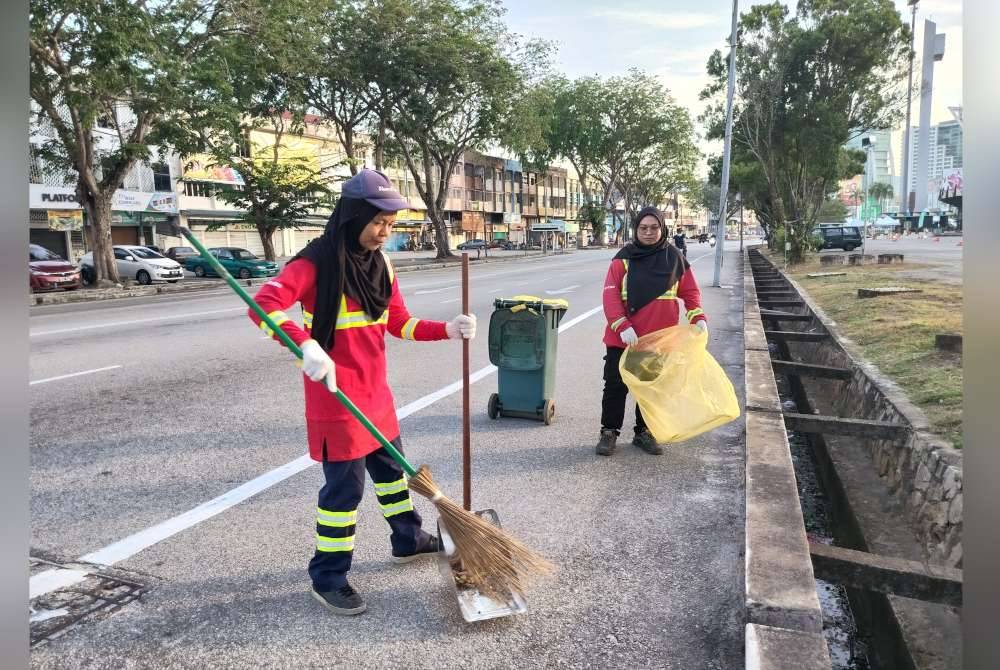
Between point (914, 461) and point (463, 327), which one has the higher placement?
point (463, 327)

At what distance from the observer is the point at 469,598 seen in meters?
2.90

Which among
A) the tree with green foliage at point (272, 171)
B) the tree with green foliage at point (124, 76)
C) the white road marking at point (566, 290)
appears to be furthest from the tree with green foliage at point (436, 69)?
the white road marking at point (566, 290)

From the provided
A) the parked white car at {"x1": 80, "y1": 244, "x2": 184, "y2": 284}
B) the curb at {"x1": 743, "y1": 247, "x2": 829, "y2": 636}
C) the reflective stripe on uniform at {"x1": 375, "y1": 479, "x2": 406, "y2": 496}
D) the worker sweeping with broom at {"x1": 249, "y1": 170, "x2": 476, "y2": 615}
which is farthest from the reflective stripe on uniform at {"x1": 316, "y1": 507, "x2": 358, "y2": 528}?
the parked white car at {"x1": 80, "y1": 244, "x2": 184, "y2": 284}

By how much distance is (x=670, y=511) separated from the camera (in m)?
3.99

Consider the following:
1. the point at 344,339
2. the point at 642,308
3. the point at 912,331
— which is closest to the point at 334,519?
the point at 344,339

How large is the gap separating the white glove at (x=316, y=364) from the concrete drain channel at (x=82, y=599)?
4.67 feet

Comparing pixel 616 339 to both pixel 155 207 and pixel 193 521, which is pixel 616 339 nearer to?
pixel 193 521

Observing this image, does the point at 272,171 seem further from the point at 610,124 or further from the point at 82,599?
the point at 610,124

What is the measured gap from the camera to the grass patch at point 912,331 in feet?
17.8

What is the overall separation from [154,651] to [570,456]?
2980mm

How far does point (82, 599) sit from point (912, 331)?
8.94 meters

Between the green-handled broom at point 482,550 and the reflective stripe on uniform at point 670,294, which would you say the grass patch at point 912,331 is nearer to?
the reflective stripe on uniform at point 670,294

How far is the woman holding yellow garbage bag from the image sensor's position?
16.4 ft

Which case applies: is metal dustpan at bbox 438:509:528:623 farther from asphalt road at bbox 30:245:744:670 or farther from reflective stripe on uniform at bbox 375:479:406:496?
reflective stripe on uniform at bbox 375:479:406:496
